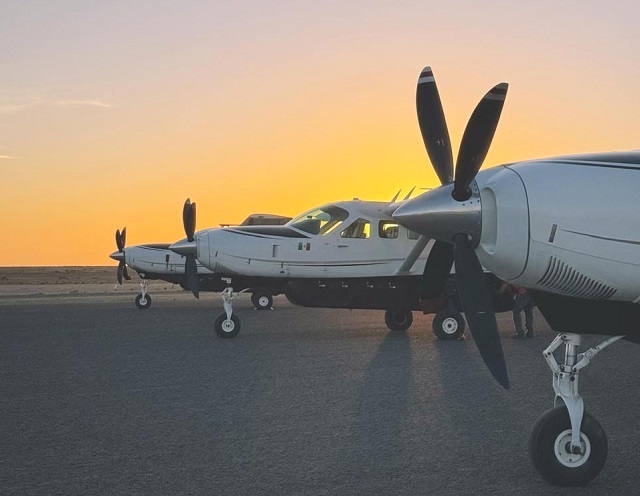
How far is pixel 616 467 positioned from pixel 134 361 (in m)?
8.91

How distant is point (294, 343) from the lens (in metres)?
16.0

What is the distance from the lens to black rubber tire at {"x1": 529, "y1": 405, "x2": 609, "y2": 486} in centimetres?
600

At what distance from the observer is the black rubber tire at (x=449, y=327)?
16500 millimetres

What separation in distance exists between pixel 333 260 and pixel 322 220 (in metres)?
1.03

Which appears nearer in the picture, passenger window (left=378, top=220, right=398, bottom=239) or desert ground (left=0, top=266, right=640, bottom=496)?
desert ground (left=0, top=266, right=640, bottom=496)

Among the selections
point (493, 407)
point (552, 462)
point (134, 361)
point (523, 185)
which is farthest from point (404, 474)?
point (134, 361)

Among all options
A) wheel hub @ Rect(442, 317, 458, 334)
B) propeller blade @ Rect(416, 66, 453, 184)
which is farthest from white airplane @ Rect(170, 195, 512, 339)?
propeller blade @ Rect(416, 66, 453, 184)

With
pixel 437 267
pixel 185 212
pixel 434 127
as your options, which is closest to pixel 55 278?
pixel 185 212

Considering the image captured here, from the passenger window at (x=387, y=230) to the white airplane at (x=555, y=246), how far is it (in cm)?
1097

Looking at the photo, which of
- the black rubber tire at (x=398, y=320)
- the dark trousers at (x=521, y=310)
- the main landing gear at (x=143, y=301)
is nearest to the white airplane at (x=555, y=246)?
the dark trousers at (x=521, y=310)

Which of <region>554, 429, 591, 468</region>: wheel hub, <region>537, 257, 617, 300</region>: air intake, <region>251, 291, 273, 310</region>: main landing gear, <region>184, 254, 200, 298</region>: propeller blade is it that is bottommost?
<region>251, 291, 273, 310</region>: main landing gear

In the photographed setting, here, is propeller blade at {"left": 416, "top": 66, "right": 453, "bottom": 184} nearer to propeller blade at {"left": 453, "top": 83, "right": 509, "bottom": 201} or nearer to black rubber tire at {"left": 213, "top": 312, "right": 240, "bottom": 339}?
propeller blade at {"left": 453, "top": 83, "right": 509, "bottom": 201}

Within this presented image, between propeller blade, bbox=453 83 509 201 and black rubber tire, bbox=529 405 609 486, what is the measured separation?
1823 millimetres

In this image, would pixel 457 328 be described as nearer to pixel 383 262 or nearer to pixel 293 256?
pixel 383 262
